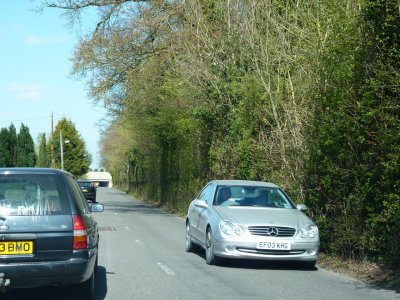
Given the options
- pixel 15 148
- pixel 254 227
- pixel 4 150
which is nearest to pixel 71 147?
pixel 15 148

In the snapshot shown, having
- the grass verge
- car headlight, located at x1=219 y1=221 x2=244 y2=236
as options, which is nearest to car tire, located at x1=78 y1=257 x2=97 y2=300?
car headlight, located at x1=219 y1=221 x2=244 y2=236

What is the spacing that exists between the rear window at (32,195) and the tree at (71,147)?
93.8 metres

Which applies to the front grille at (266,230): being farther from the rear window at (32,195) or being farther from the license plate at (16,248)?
the license plate at (16,248)

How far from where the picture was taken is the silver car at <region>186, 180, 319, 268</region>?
1192 centimetres

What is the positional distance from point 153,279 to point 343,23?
5.81 m

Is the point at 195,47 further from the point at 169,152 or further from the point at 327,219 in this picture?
the point at 169,152

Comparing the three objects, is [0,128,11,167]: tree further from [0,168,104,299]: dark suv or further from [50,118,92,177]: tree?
[0,168,104,299]: dark suv

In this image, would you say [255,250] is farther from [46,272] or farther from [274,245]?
[46,272]

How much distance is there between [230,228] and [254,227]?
1.42ft

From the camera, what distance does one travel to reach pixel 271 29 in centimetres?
1948

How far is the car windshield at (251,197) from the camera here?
1358 centimetres

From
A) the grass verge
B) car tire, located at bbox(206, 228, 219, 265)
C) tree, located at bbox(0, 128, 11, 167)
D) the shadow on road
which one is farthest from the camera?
tree, located at bbox(0, 128, 11, 167)

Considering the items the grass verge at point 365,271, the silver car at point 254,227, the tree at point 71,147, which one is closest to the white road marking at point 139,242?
the silver car at point 254,227

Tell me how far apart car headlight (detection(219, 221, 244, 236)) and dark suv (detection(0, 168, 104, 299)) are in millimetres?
4442
